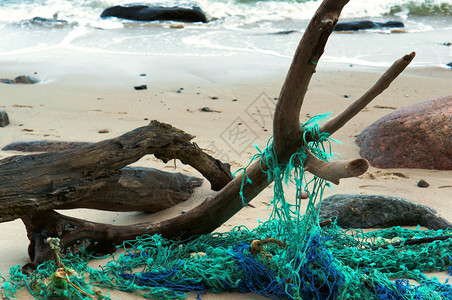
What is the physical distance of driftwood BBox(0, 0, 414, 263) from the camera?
2613 mm

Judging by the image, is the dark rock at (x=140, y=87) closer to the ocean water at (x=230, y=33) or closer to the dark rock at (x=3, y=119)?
the dark rock at (x=3, y=119)

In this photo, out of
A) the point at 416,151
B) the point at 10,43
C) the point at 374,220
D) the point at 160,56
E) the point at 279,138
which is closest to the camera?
the point at 279,138

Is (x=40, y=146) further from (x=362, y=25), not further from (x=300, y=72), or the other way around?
(x=362, y=25)

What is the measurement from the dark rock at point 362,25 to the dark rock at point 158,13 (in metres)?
4.15

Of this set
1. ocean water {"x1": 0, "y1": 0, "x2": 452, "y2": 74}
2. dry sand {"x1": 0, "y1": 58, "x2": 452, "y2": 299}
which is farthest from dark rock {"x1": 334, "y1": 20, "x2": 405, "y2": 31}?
dry sand {"x1": 0, "y1": 58, "x2": 452, "y2": 299}

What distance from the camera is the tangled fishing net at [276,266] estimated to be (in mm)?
2715

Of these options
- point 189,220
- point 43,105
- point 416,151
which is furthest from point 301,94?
point 43,105

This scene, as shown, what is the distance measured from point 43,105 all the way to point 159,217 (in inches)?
157

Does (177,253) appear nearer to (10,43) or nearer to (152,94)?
(152,94)

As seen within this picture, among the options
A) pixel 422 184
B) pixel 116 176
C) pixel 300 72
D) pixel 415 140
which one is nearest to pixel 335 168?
pixel 300 72

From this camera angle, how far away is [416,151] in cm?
569

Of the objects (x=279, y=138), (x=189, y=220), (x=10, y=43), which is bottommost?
(x=10, y=43)

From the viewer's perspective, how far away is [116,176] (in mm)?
3463

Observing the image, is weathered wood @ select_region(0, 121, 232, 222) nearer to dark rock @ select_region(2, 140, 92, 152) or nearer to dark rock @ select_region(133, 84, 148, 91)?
dark rock @ select_region(2, 140, 92, 152)
